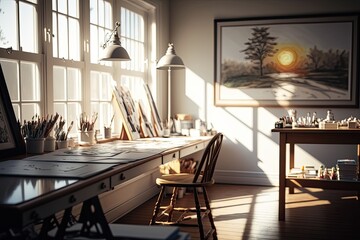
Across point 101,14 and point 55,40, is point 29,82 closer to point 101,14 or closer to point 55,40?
point 55,40

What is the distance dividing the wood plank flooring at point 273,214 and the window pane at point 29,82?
4.92 ft

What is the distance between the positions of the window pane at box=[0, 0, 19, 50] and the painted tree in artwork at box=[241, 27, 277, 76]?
3320 millimetres

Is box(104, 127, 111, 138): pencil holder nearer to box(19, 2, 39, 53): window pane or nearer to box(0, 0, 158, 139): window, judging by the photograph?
box(0, 0, 158, 139): window

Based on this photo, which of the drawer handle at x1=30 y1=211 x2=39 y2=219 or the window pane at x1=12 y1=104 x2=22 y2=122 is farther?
the window pane at x1=12 y1=104 x2=22 y2=122

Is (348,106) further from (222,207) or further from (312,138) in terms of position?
(222,207)

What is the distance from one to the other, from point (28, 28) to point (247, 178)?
3.56 m

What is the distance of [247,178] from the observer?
5.89 meters

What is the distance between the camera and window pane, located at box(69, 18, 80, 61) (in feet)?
12.9

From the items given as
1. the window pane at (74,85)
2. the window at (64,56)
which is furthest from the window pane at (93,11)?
the window pane at (74,85)

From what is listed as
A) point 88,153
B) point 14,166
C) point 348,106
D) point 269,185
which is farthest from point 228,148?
point 14,166

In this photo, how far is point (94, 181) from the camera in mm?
2197

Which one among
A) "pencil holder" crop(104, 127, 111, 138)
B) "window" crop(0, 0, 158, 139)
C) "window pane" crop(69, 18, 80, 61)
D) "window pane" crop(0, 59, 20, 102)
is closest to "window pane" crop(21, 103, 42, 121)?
"window" crop(0, 0, 158, 139)

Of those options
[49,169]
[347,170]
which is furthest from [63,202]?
[347,170]

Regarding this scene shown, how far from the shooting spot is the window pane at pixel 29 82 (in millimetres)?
3324
